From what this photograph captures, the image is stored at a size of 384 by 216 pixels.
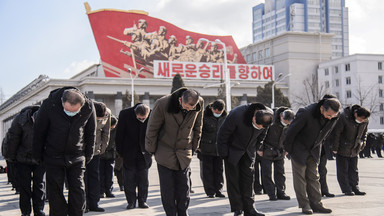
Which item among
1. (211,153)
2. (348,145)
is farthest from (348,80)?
(211,153)

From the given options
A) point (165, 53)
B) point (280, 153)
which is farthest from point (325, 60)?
point (280, 153)

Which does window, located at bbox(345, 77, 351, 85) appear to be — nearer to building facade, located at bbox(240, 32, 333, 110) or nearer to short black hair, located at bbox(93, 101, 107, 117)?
building facade, located at bbox(240, 32, 333, 110)

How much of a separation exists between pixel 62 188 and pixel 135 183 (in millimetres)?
2741

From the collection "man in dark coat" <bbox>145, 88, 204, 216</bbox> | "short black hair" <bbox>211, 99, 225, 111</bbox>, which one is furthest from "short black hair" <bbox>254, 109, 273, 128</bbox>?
"short black hair" <bbox>211, 99, 225, 111</bbox>

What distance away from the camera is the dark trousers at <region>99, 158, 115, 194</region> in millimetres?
10211

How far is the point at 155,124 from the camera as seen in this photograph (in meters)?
6.27

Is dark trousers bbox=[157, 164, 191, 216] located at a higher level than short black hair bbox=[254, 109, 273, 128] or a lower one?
lower

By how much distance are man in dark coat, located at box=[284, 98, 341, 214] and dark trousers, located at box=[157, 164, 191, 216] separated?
2097 millimetres

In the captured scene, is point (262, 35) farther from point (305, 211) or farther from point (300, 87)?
point (305, 211)

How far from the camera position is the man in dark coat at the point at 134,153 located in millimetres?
8414

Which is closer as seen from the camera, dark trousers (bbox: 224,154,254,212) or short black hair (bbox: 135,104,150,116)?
dark trousers (bbox: 224,154,254,212)

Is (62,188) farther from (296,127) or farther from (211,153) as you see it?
(211,153)

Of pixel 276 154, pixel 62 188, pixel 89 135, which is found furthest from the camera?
pixel 276 154

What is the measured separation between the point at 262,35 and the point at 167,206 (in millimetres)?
152768
